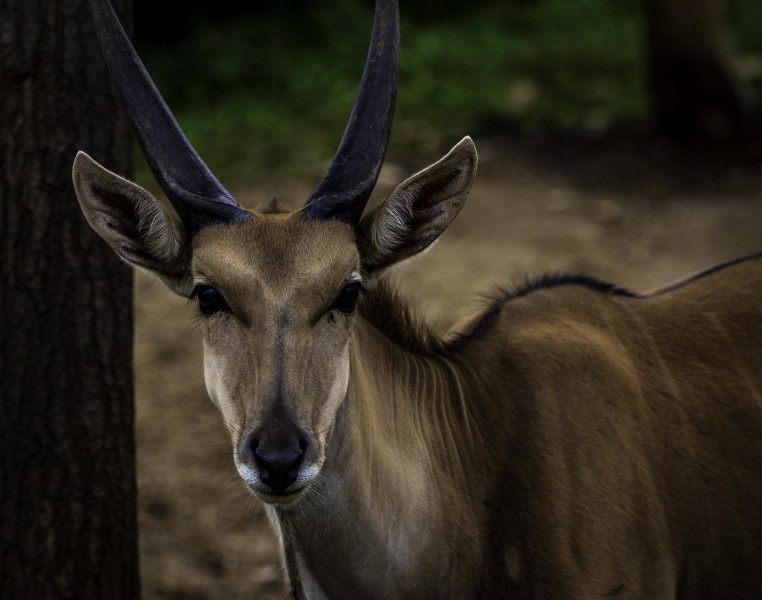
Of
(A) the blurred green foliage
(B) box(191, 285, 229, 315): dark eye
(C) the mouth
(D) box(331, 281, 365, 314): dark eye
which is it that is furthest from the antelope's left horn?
(A) the blurred green foliage

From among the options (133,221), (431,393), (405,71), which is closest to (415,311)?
(431,393)

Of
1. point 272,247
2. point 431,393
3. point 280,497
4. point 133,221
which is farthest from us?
point 431,393

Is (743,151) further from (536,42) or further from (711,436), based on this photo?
(711,436)

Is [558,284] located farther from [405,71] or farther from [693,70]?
[405,71]

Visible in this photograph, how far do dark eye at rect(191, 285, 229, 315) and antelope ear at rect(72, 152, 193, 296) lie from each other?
0.16 m

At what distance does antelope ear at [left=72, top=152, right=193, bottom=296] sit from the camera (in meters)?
4.01

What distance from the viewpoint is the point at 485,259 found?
995 centimetres

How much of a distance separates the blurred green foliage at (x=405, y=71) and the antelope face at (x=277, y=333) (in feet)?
25.6

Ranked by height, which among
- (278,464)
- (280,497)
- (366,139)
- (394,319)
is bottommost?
(280,497)

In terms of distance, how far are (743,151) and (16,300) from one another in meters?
8.90

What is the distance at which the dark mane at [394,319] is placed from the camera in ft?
15.1

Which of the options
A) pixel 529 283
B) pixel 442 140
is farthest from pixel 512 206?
pixel 529 283

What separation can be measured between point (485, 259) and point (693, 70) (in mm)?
3690

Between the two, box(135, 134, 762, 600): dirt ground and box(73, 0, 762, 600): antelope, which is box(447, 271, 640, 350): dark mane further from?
box(135, 134, 762, 600): dirt ground
